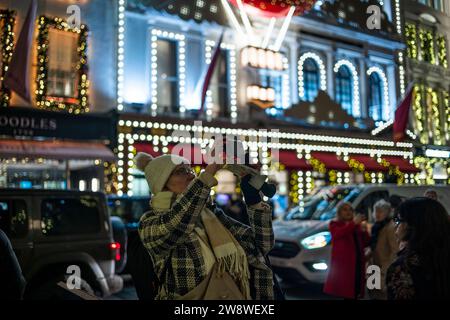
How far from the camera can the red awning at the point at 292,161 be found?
17.4 metres

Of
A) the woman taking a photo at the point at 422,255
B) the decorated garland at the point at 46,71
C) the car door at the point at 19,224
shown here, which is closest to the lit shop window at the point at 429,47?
the woman taking a photo at the point at 422,255

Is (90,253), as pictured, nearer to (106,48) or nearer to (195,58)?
(106,48)

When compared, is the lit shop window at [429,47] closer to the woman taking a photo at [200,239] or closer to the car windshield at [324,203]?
the car windshield at [324,203]

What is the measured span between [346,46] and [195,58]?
6780 mm

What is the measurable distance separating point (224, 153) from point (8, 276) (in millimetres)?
1388

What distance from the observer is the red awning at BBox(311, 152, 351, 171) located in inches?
737

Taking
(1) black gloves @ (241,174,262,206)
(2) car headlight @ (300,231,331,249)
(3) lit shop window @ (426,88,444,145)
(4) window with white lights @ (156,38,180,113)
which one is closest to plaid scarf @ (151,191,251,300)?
(1) black gloves @ (241,174,262,206)

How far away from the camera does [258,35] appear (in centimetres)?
1766

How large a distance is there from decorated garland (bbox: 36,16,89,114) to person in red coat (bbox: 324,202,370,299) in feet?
32.5

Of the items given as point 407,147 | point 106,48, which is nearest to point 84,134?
point 106,48

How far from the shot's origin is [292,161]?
58.4 ft

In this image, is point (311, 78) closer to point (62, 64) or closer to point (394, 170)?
point (394, 170)

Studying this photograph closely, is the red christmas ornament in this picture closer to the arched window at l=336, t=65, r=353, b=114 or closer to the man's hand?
the arched window at l=336, t=65, r=353, b=114

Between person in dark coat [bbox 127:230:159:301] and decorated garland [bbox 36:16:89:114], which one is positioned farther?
decorated garland [bbox 36:16:89:114]
